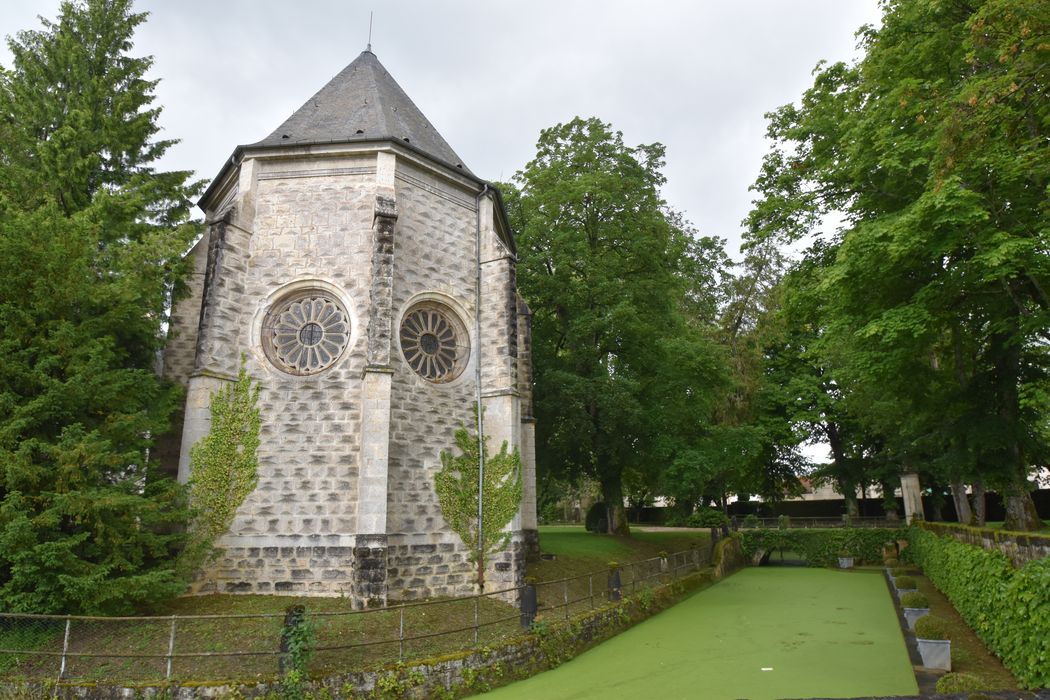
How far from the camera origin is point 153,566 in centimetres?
1009

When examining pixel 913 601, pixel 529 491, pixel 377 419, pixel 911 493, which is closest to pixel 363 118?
pixel 377 419

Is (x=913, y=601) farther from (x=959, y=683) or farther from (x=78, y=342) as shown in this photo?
(x=78, y=342)

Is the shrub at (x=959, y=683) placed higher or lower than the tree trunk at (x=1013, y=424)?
lower

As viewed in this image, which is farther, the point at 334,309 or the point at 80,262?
the point at 334,309

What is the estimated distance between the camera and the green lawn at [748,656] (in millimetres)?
8531

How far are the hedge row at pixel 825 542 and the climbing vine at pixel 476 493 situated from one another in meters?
17.1

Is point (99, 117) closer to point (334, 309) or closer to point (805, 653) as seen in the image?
point (334, 309)

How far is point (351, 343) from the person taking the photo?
12.5 meters

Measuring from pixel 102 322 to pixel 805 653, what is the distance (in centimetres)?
1256

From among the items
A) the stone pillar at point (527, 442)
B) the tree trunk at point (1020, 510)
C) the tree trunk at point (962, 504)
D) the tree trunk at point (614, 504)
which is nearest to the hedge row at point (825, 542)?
the tree trunk at point (962, 504)

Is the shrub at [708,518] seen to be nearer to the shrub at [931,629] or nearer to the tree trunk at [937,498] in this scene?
the tree trunk at [937,498]

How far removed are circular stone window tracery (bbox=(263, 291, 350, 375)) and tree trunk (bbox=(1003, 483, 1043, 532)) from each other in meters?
15.2

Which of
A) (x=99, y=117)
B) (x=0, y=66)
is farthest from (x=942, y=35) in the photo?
(x=0, y=66)

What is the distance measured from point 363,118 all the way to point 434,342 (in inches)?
217
